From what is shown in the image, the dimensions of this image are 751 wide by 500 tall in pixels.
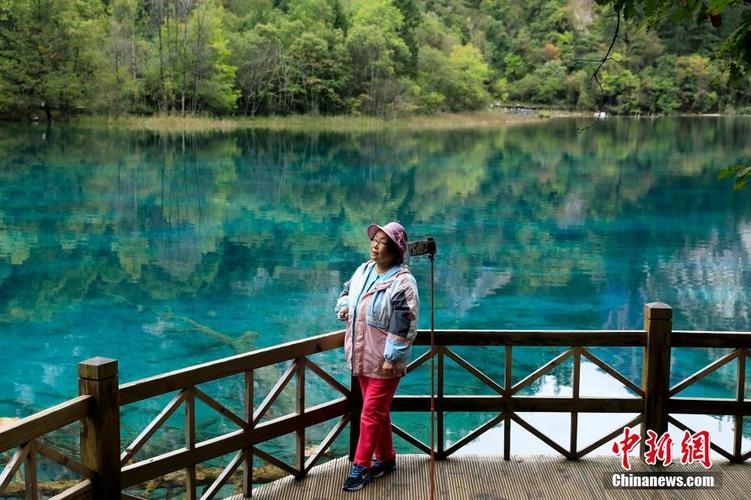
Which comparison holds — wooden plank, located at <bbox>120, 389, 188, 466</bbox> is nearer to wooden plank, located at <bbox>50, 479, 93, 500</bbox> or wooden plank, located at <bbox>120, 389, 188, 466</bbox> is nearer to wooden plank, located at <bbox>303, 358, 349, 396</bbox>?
wooden plank, located at <bbox>50, 479, 93, 500</bbox>

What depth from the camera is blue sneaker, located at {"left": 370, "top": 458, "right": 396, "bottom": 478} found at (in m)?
4.67

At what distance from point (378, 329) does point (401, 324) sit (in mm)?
142

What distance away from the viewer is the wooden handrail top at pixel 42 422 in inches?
125

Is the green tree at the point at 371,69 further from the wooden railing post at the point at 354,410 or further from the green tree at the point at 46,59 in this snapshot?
the wooden railing post at the point at 354,410

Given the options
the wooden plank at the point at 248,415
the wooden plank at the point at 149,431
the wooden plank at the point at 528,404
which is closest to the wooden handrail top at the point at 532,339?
the wooden plank at the point at 528,404

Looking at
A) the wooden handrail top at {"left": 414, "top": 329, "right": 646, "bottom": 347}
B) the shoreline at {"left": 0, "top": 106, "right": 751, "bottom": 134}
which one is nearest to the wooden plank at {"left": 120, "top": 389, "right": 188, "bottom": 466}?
the wooden handrail top at {"left": 414, "top": 329, "right": 646, "bottom": 347}

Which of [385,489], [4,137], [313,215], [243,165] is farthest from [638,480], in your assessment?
[4,137]

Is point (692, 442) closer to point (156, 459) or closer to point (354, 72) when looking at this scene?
point (156, 459)

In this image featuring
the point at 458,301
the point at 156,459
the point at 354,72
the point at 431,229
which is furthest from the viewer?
the point at 354,72

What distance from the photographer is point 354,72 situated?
77.5 meters

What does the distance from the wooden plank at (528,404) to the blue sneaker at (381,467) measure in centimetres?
32

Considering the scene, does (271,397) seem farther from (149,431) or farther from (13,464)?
(13,464)

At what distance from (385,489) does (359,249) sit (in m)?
16.5

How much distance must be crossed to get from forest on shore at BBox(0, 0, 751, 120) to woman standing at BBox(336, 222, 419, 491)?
33.2 metres
